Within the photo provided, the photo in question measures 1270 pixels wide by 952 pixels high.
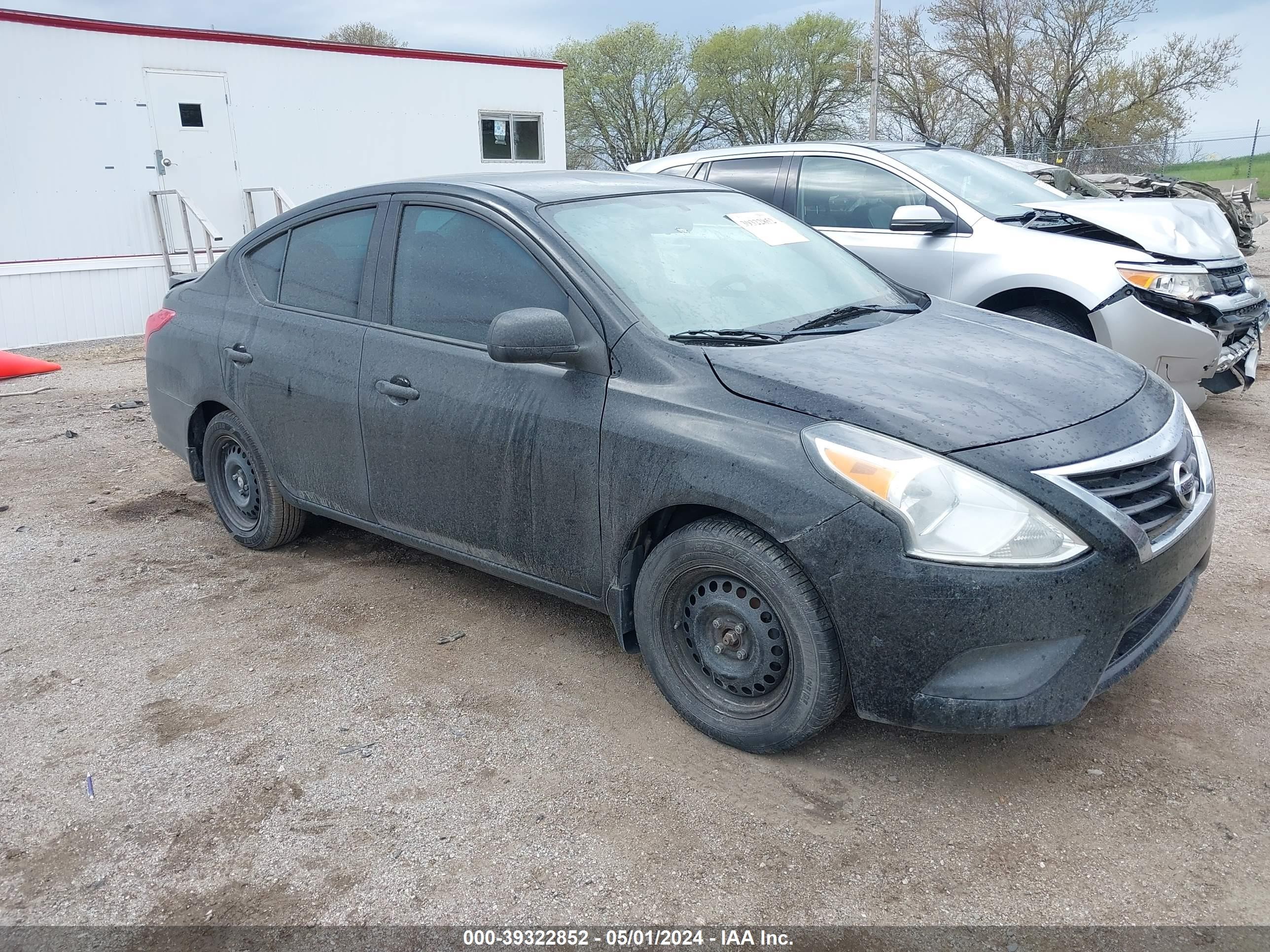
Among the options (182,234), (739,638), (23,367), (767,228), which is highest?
(767,228)

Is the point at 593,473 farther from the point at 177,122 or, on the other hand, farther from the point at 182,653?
the point at 177,122

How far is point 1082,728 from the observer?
3.05 meters

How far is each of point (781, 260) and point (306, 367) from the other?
1935 mm

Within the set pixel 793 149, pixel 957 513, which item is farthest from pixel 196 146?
pixel 957 513

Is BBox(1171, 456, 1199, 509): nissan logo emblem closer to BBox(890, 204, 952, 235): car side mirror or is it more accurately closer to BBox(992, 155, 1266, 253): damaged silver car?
BBox(890, 204, 952, 235): car side mirror

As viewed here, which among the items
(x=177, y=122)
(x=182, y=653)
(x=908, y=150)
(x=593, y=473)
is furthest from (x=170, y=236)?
(x=593, y=473)

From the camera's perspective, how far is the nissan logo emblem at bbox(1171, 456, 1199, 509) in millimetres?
2785

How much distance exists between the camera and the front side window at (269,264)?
172 inches

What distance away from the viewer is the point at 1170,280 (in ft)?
18.5

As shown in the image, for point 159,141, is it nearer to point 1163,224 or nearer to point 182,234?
point 182,234

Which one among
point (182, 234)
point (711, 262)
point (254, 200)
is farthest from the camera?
point (254, 200)

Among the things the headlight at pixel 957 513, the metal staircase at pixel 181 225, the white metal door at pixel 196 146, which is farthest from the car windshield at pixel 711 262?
the white metal door at pixel 196 146

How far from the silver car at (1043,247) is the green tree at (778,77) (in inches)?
1818

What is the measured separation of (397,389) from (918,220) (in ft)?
11.9
